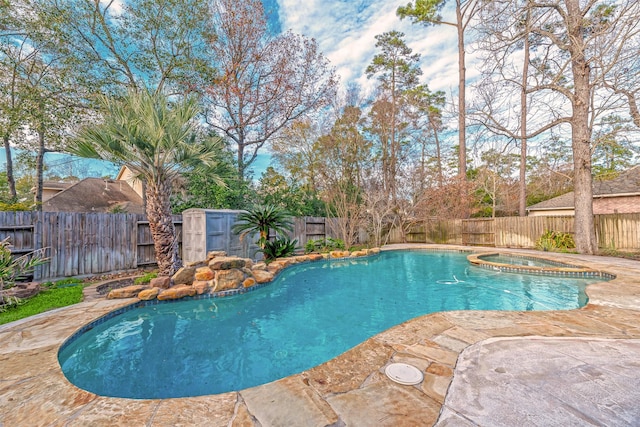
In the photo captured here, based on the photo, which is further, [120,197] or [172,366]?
[120,197]

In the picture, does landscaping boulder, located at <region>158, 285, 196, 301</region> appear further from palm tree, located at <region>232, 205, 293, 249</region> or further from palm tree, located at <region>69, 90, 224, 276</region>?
palm tree, located at <region>232, 205, 293, 249</region>

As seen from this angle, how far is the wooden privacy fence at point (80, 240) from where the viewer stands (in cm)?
506

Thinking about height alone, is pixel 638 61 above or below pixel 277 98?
below

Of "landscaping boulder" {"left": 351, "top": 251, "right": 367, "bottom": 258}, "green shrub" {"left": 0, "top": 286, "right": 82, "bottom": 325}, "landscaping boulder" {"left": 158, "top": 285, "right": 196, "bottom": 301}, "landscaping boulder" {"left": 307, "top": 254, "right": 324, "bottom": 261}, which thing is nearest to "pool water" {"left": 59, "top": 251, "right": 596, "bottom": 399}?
"landscaping boulder" {"left": 158, "top": 285, "right": 196, "bottom": 301}

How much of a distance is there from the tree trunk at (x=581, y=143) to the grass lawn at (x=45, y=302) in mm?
12467

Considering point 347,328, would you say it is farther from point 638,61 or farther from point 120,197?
point 120,197

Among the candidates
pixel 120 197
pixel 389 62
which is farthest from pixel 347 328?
pixel 120 197

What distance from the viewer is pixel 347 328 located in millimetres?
3398

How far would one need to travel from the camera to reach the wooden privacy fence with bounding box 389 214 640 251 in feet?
27.1

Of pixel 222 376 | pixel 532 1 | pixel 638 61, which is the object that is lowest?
pixel 222 376

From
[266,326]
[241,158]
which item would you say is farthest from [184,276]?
[241,158]

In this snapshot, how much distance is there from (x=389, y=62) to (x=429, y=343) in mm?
15566

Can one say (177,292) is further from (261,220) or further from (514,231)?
(514,231)

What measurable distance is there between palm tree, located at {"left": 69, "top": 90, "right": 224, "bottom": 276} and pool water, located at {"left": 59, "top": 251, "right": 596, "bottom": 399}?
193cm
